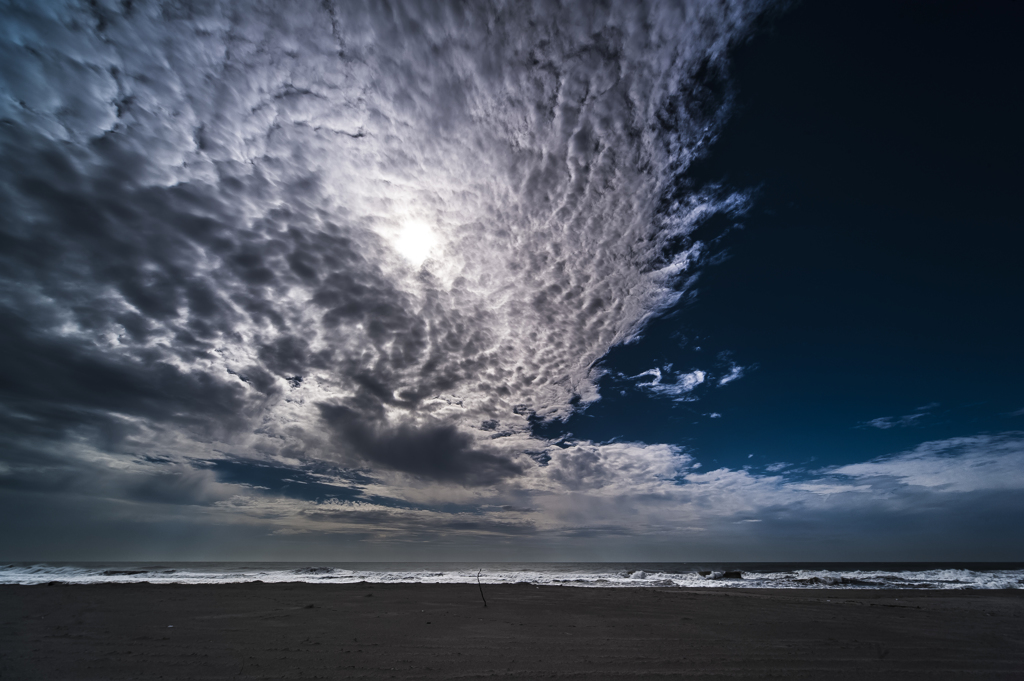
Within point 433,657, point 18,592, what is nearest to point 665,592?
point 433,657

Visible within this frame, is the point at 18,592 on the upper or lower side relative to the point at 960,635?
upper

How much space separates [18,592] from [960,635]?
3290 centimetres

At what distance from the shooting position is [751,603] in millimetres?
13938

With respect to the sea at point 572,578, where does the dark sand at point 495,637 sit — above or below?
below

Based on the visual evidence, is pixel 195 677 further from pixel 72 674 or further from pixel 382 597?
pixel 382 597

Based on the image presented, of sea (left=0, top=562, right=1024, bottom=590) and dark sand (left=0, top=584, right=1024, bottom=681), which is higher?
sea (left=0, top=562, right=1024, bottom=590)

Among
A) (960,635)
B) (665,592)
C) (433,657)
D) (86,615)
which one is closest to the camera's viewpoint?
(433,657)

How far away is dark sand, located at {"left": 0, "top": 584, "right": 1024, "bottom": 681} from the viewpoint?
22.8 ft

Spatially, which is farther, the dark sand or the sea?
the sea

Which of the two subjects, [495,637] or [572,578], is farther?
[572,578]

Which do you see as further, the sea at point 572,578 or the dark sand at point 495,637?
the sea at point 572,578

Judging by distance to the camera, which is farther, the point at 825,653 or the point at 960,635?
the point at 960,635

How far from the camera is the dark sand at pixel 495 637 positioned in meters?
6.96

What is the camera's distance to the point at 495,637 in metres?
8.98
